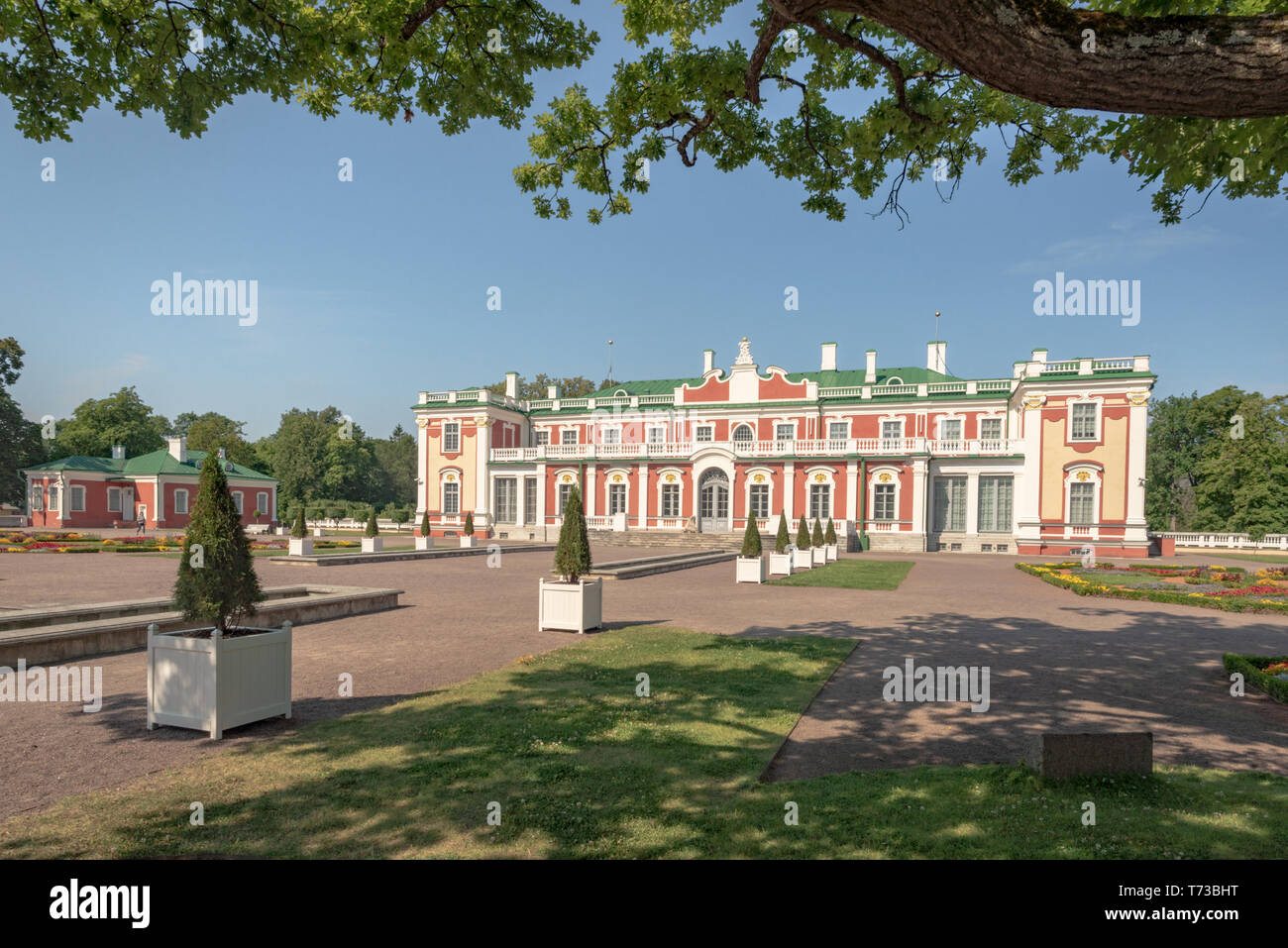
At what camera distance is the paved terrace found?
5.45 meters

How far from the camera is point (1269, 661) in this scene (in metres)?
8.42

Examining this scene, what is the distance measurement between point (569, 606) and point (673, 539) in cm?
2805

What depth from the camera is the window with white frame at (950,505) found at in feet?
121

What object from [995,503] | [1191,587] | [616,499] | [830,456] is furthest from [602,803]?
[616,499]

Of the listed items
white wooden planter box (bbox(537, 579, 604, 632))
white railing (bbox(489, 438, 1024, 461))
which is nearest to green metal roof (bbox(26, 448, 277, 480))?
white railing (bbox(489, 438, 1024, 461))

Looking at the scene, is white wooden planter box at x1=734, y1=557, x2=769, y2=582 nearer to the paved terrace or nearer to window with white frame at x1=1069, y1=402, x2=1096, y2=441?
the paved terrace

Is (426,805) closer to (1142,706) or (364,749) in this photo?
(364,749)

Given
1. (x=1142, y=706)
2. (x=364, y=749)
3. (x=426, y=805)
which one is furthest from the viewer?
(x=1142, y=706)

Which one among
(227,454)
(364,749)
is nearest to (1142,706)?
(364,749)

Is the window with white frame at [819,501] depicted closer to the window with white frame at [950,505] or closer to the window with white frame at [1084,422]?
the window with white frame at [950,505]
